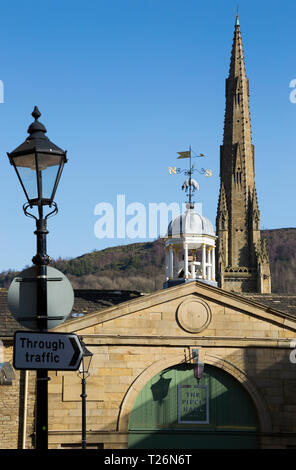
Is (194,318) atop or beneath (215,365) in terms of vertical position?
atop

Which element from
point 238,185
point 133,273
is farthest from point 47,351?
point 133,273

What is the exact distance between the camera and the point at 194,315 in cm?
3212

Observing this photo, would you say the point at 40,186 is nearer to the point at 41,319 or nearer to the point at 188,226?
the point at 41,319

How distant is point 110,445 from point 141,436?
122 cm

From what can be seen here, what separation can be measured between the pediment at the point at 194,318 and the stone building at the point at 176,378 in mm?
38

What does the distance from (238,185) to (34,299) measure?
366 ft

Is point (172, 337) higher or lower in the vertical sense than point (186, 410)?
higher

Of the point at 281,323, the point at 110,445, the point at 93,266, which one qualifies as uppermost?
the point at 93,266

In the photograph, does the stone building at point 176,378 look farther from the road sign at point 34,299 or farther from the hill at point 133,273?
the hill at point 133,273

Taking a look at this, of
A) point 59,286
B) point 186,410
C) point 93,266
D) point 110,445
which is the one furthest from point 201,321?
point 93,266

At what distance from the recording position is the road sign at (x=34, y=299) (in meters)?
10.4

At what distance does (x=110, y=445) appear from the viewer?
3072cm

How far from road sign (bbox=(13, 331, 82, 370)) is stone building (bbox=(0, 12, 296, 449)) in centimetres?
2111
